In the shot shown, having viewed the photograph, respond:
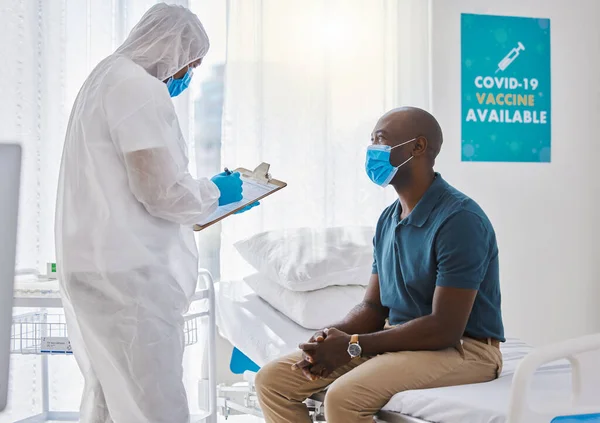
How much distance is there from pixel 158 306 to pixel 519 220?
2.29 m

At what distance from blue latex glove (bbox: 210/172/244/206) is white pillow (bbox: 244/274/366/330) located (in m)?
0.55

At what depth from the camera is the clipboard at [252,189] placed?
7.23 ft

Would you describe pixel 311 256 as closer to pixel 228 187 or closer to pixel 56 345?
pixel 228 187

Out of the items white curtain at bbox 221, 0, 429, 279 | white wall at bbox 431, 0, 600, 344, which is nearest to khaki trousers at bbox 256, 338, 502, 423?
white curtain at bbox 221, 0, 429, 279

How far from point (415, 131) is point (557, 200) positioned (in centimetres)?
191

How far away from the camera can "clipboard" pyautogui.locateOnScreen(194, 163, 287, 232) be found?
7.23ft

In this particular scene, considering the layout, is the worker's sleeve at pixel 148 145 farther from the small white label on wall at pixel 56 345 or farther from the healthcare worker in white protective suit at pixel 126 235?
the small white label on wall at pixel 56 345

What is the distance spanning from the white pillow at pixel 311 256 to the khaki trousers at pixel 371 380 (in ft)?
2.05

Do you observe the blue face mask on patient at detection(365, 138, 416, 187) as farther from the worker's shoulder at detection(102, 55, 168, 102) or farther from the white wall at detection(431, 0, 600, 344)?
the white wall at detection(431, 0, 600, 344)

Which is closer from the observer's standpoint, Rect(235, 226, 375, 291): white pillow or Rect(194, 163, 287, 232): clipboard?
Rect(194, 163, 287, 232): clipboard

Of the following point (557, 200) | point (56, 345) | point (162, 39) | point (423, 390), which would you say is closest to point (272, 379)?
point (423, 390)

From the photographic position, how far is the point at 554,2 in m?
3.70

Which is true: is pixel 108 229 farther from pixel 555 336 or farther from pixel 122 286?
pixel 555 336

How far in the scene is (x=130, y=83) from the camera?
6.13 ft
